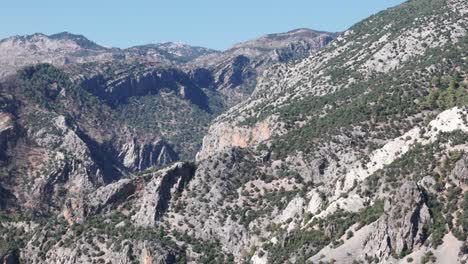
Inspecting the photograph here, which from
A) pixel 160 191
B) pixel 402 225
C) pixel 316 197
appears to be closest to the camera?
pixel 402 225

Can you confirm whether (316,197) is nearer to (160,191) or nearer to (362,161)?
(362,161)

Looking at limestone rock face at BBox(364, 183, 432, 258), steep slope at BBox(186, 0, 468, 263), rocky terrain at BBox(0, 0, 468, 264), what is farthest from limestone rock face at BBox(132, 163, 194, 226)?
limestone rock face at BBox(364, 183, 432, 258)

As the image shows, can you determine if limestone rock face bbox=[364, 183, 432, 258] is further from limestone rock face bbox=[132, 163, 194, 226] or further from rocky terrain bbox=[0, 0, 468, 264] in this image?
limestone rock face bbox=[132, 163, 194, 226]

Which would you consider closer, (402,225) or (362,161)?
(402,225)

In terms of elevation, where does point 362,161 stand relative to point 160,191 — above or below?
above

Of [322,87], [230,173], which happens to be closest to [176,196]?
[230,173]

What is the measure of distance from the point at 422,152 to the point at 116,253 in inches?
1992

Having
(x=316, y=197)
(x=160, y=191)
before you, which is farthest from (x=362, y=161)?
(x=160, y=191)

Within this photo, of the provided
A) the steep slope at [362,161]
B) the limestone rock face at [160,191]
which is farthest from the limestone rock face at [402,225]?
the limestone rock face at [160,191]

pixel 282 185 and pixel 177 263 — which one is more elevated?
pixel 282 185

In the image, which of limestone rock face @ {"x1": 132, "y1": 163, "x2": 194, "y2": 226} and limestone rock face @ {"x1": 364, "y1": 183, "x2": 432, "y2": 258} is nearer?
limestone rock face @ {"x1": 364, "y1": 183, "x2": 432, "y2": 258}

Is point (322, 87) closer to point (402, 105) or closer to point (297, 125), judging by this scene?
point (297, 125)

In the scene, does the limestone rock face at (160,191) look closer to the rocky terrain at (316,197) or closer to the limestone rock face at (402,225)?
the rocky terrain at (316,197)

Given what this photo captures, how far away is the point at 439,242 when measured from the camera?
8819 cm
